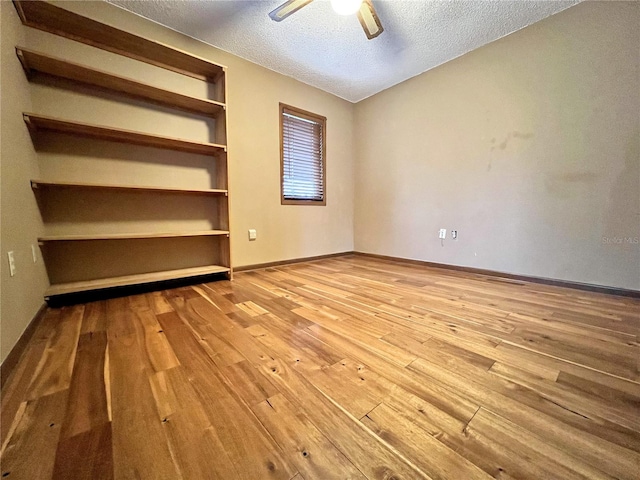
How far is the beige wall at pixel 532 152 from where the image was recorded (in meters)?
1.88

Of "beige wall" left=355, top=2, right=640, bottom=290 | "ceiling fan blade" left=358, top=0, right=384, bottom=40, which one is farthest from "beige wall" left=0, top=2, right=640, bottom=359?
"ceiling fan blade" left=358, top=0, right=384, bottom=40

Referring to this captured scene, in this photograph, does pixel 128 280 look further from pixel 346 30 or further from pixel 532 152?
pixel 532 152

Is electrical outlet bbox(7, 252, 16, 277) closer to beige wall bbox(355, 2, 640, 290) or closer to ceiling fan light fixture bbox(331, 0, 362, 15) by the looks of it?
ceiling fan light fixture bbox(331, 0, 362, 15)

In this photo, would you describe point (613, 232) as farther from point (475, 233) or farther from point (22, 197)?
point (22, 197)

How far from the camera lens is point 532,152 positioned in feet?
7.41

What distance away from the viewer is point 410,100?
3.10 m

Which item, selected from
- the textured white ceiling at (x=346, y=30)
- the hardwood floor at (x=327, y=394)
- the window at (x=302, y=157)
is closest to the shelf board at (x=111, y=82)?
the textured white ceiling at (x=346, y=30)

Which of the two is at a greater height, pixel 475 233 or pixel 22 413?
pixel 475 233

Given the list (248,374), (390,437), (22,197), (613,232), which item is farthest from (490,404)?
(22,197)

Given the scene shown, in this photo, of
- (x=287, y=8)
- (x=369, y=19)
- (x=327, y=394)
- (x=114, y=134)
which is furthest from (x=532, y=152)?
(x=114, y=134)

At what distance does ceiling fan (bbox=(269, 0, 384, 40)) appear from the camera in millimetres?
1760

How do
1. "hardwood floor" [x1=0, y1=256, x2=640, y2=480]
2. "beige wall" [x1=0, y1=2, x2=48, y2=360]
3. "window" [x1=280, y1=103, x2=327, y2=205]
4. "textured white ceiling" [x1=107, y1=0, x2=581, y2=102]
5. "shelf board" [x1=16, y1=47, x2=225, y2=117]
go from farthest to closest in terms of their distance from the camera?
"window" [x1=280, y1=103, x2=327, y2=205] < "textured white ceiling" [x1=107, y1=0, x2=581, y2=102] < "shelf board" [x1=16, y1=47, x2=225, y2=117] < "beige wall" [x1=0, y1=2, x2=48, y2=360] < "hardwood floor" [x1=0, y1=256, x2=640, y2=480]

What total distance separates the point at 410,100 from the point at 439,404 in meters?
3.32

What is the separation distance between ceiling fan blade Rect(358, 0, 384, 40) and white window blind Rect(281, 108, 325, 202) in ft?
4.48
